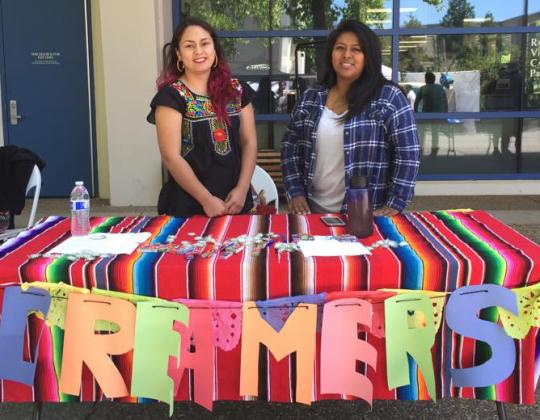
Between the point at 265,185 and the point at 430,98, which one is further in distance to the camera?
the point at 430,98

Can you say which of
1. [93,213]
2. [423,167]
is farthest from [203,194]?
[423,167]

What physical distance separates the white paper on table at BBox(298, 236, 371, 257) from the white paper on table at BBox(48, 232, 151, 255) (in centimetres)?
64

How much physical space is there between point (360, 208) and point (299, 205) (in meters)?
0.70

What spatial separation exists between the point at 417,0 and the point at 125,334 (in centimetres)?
673

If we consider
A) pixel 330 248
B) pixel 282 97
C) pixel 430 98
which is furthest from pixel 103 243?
pixel 430 98

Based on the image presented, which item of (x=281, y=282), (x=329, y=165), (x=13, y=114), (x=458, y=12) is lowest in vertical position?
(x=281, y=282)

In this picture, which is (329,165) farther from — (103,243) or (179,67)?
(103,243)

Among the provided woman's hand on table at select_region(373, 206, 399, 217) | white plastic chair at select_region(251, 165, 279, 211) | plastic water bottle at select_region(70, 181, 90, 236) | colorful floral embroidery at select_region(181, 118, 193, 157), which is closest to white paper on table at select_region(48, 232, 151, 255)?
plastic water bottle at select_region(70, 181, 90, 236)

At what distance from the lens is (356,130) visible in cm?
300

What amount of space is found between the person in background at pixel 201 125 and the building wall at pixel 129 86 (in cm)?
397

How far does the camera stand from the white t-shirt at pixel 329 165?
309 centimetres

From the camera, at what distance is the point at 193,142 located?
2945mm

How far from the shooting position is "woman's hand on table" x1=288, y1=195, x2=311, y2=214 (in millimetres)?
3230

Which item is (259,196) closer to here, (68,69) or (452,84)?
(68,69)
